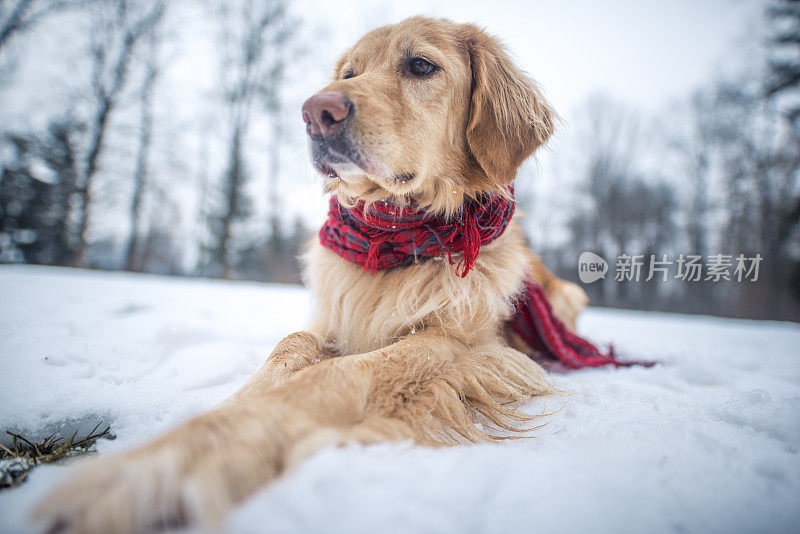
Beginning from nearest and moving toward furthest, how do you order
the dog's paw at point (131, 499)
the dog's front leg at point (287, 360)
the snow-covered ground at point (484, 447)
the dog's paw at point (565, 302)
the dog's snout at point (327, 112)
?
the dog's paw at point (131, 499) → the snow-covered ground at point (484, 447) → the dog's front leg at point (287, 360) → the dog's snout at point (327, 112) → the dog's paw at point (565, 302)

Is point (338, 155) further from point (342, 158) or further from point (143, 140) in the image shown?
point (143, 140)

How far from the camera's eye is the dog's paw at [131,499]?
2.44 feet

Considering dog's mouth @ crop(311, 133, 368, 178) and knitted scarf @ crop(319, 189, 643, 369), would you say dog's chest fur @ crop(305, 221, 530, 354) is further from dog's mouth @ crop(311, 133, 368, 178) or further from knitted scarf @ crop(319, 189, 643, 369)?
dog's mouth @ crop(311, 133, 368, 178)

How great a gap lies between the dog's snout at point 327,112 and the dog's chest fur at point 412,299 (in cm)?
84

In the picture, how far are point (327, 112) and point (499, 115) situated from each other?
3.53ft

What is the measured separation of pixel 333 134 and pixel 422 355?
107 cm

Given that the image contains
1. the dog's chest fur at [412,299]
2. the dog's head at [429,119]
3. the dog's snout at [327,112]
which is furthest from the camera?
the dog's chest fur at [412,299]

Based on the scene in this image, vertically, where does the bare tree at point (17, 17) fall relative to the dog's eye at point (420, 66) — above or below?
above

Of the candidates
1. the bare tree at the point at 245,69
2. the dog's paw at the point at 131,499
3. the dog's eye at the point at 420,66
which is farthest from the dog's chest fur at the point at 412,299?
the bare tree at the point at 245,69

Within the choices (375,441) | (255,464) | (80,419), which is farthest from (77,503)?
(80,419)

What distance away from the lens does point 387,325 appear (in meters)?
1.94

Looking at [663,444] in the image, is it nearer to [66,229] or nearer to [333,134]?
[333,134]

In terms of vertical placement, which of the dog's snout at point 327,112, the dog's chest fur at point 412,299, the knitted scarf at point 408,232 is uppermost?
the dog's snout at point 327,112

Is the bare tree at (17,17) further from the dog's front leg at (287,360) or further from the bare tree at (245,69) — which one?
the dog's front leg at (287,360)
